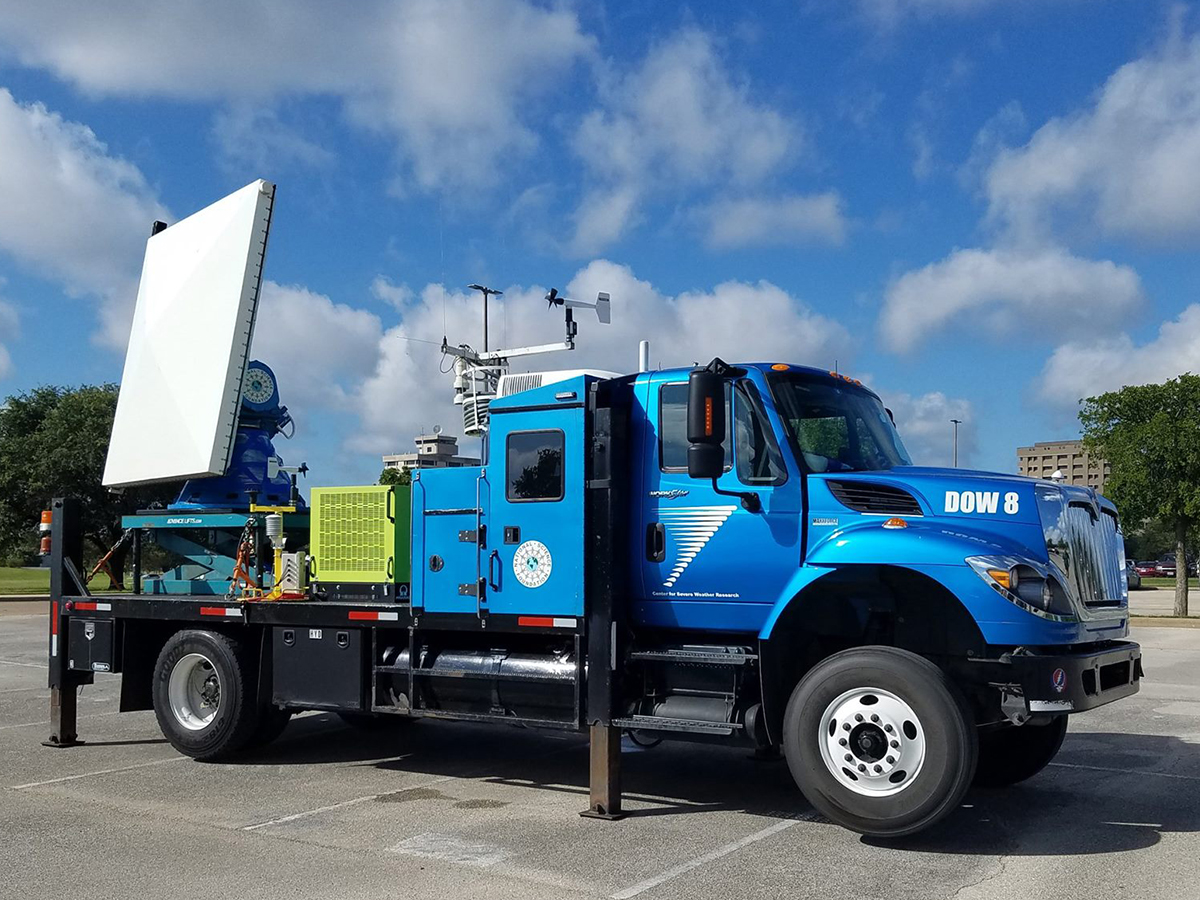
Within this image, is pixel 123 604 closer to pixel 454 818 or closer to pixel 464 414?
pixel 464 414

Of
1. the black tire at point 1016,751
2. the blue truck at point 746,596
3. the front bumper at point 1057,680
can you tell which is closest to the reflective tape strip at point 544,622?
the blue truck at point 746,596

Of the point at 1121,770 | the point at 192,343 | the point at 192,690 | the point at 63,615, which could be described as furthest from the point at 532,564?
the point at 63,615

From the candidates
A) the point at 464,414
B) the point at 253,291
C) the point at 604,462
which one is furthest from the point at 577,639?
the point at 253,291

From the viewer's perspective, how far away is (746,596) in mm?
7551

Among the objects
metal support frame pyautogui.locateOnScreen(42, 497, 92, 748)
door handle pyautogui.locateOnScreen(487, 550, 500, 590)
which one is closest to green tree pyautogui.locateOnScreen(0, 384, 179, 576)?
metal support frame pyautogui.locateOnScreen(42, 497, 92, 748)

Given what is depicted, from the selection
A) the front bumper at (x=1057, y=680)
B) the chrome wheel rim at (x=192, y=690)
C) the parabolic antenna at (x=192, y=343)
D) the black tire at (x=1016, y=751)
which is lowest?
the black tire at (x=1016, y=751)

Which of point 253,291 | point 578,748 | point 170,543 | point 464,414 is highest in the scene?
point 253,291

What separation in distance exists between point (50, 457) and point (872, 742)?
37007 millimetres

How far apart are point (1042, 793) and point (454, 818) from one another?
4271 mm

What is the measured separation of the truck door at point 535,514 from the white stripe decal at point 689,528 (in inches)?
23.6

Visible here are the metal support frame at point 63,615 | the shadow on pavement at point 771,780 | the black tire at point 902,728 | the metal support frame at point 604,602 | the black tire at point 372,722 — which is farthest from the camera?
the black tire at point 372,722

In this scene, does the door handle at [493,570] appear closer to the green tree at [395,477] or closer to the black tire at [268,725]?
the green tree at [395,477]

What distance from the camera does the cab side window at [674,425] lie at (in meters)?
7.78

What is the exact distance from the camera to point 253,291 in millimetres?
10250
